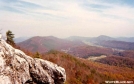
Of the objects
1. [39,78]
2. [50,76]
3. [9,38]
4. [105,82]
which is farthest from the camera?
[105,82]

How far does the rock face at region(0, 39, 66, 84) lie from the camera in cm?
1268

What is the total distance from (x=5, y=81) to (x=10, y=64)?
5.90 feet

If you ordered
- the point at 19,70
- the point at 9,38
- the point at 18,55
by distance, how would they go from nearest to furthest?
1. the point at 19,70
2. the point at 18,55
3. the point at 9,38

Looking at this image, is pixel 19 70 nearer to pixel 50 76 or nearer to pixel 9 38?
pixel 50 76

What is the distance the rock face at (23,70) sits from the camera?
1268 centimetres

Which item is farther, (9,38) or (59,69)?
(9,38)

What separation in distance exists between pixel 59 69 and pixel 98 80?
9247 centimetres

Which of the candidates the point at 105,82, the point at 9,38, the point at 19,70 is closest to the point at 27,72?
the point at 19,70

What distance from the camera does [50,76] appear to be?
18969mm

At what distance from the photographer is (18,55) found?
15.5 meters

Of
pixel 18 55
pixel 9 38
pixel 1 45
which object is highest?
pixel 1 45

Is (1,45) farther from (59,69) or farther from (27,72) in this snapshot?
(59,69)

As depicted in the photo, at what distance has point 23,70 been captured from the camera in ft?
48.9

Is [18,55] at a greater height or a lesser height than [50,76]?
greater
